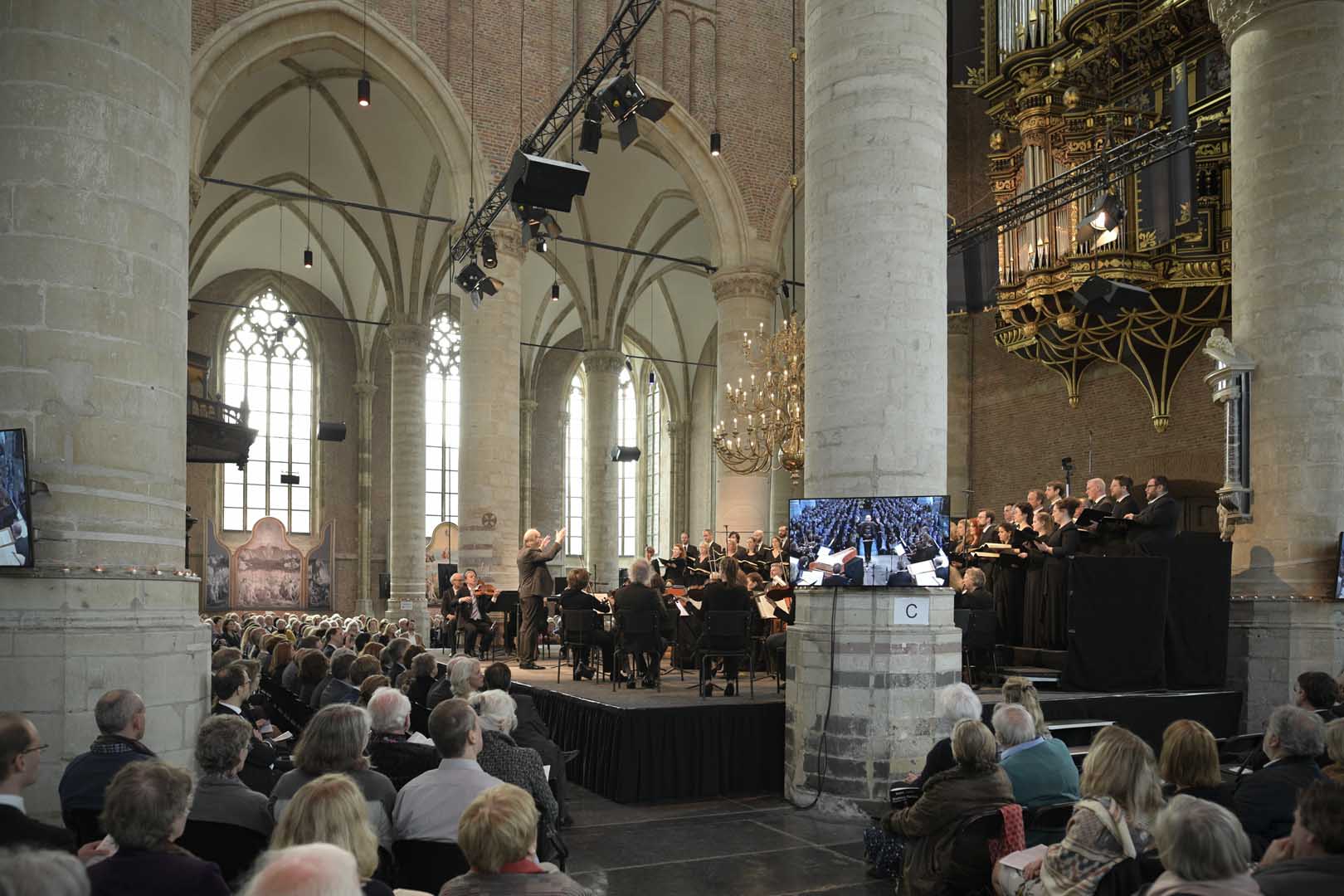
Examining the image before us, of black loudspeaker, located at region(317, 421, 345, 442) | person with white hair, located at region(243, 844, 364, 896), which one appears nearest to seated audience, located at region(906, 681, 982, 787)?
person with white hair, located at region(243, 844, 364, 896)

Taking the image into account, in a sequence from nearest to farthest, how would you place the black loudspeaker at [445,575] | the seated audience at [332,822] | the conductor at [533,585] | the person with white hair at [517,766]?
the seated audience at [332,822] → the person with white hair at [517,766] → the conductor at [533,585] → the black loudspeaker at [445,575]

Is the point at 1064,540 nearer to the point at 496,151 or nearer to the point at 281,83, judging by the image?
the point at 496,151

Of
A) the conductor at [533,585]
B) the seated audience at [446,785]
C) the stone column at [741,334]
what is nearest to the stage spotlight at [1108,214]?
the stone column at [741,334]

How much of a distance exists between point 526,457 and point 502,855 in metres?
27.3

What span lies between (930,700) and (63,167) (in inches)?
242

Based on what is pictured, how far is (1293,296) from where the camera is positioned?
1073 centimetres

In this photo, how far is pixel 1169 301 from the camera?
14391mm

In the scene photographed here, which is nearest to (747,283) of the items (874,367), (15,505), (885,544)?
(874,367)

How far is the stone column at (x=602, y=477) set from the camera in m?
22.6

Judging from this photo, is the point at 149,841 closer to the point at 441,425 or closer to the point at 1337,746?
the point at 1337,746

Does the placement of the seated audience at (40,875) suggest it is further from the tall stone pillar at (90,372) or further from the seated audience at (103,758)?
the tall stone pillar at (90,372)

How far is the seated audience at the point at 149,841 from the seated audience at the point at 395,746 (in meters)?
1.94

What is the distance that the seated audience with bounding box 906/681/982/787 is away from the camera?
5.56 meters

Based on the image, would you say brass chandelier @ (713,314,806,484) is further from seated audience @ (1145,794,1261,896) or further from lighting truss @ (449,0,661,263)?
seated audience @ (1145,794,1261,896)
